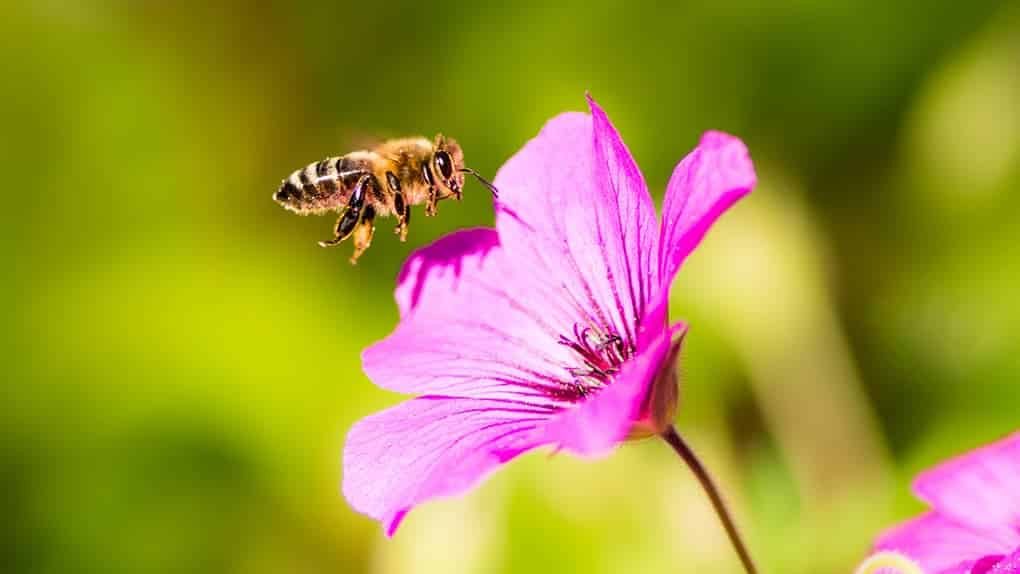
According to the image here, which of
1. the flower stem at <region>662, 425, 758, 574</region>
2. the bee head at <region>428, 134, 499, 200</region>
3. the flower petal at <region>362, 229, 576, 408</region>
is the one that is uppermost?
the bee head at <region>428, 134, 499, 200</region>

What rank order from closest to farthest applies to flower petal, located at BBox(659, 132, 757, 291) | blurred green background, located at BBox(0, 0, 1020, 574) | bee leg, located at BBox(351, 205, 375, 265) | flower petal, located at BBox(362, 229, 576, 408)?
1. flower petal, located at BBox(659, 132, 757, 291)
2. flower petal, located at BBox(362, 229, 576, 408)
3. bee leg, located at BBox(351, 205, 375, 265)
4. blurred green background, located at BBox(0, 0, 1020, 574)

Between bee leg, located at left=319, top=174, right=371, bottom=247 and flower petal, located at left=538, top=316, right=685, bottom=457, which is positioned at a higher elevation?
bee leg, located at left=319, top=174, right=371, bottom=247

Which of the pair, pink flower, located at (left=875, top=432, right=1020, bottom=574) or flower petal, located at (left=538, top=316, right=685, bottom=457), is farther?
pink flower, located at (left=875, top=432, right=1020, bottom=574)

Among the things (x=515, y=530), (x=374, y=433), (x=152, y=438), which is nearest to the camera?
(x=374, y=433)

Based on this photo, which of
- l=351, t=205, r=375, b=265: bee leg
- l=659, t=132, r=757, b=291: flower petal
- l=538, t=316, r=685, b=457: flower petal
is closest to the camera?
l=538, t=316, r=685, b=457: flower petal

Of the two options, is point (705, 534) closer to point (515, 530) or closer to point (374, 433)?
point (515, 530)

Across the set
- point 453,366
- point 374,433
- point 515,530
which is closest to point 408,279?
point 453,366

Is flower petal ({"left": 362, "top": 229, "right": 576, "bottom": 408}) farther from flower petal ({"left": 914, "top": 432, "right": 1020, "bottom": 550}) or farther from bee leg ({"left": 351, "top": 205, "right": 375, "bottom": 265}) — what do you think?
flower petal ({"left": 914, "top": 432, "right": 1020, "bottom": 550})

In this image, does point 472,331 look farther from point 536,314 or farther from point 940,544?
point 940,544

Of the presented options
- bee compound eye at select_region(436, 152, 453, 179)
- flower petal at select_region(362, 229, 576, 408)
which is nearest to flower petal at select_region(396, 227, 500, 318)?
flower petal at select_region(362, 229, 576, 408)
